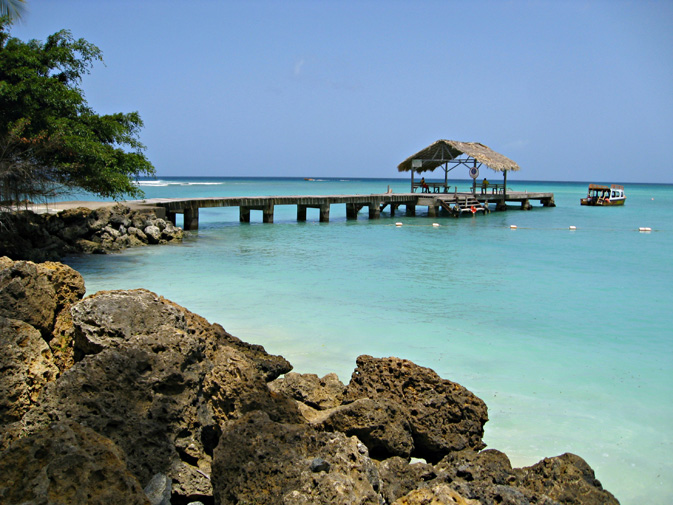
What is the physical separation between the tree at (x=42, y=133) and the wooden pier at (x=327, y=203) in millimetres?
6362

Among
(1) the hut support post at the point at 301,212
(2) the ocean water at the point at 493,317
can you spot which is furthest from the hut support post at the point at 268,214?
(2) the ocean water at the point at 493,317

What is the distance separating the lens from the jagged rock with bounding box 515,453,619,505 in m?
2.84

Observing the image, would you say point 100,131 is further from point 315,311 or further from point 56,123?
point 315,311

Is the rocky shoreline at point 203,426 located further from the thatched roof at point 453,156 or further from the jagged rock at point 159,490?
the thatched roof at point 453,156

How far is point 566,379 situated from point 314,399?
2839mm

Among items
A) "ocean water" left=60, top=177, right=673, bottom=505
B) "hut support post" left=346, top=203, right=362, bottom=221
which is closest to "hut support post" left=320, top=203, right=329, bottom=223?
"hut support post" left=346, top=203, right=362, bottom=221

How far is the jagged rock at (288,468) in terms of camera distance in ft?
8.11

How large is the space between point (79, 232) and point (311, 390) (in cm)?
1071

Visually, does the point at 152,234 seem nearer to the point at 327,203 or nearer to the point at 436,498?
the point at 327,203

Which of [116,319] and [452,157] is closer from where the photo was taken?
[116,319]

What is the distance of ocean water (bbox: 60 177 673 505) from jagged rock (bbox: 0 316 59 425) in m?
2.57

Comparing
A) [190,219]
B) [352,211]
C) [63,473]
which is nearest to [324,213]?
[352,211]

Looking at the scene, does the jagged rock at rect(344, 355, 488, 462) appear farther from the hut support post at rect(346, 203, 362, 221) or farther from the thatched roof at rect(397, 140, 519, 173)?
the thatched roof at rect(397, 140, 519, 173)

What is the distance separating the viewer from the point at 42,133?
974 centimetres
